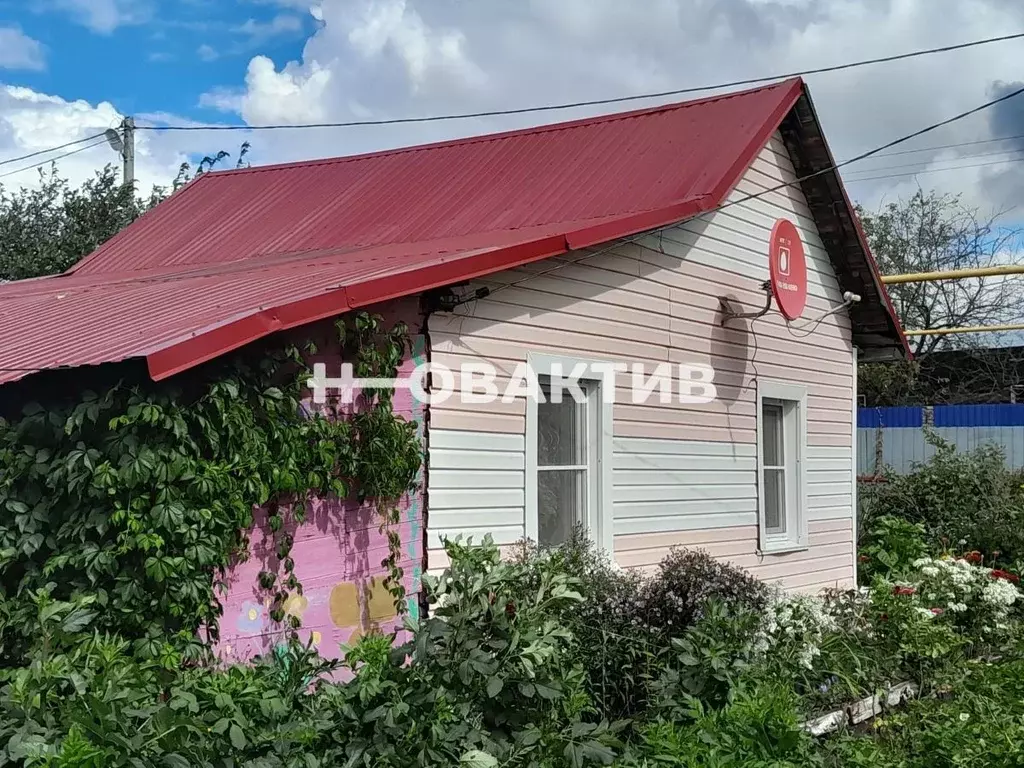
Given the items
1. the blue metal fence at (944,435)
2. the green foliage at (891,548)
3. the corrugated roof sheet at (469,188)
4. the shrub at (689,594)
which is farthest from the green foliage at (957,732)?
the blue metal fence at (944,435)

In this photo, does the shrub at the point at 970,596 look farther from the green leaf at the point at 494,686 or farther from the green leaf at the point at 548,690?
the green leaf at the point at 494,686

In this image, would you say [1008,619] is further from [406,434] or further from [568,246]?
[406,434]

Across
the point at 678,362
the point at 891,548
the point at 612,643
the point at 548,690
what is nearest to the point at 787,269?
the point at 678,362

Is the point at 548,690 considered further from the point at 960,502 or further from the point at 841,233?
the point at 960,502

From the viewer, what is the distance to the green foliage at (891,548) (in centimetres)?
1195

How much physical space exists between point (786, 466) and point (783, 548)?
34.1 inches

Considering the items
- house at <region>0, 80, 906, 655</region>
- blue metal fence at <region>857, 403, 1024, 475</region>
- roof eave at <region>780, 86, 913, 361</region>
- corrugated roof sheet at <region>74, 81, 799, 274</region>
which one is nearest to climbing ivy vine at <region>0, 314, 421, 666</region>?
house at <region>0, 80, 906, 655</region>

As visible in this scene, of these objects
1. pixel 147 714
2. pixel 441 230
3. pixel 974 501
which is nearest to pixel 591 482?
pixel 441 230

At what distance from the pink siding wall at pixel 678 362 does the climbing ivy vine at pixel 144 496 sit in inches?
60.1

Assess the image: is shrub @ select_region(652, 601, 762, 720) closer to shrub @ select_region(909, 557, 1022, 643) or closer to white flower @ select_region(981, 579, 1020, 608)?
shrub @ select_region(909, 557, 1022, 643)

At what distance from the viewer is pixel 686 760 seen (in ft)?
13.8

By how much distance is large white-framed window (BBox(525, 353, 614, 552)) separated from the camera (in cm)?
742

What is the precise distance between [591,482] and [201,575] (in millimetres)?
3407

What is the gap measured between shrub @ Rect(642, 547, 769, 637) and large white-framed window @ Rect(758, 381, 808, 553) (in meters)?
3.55
